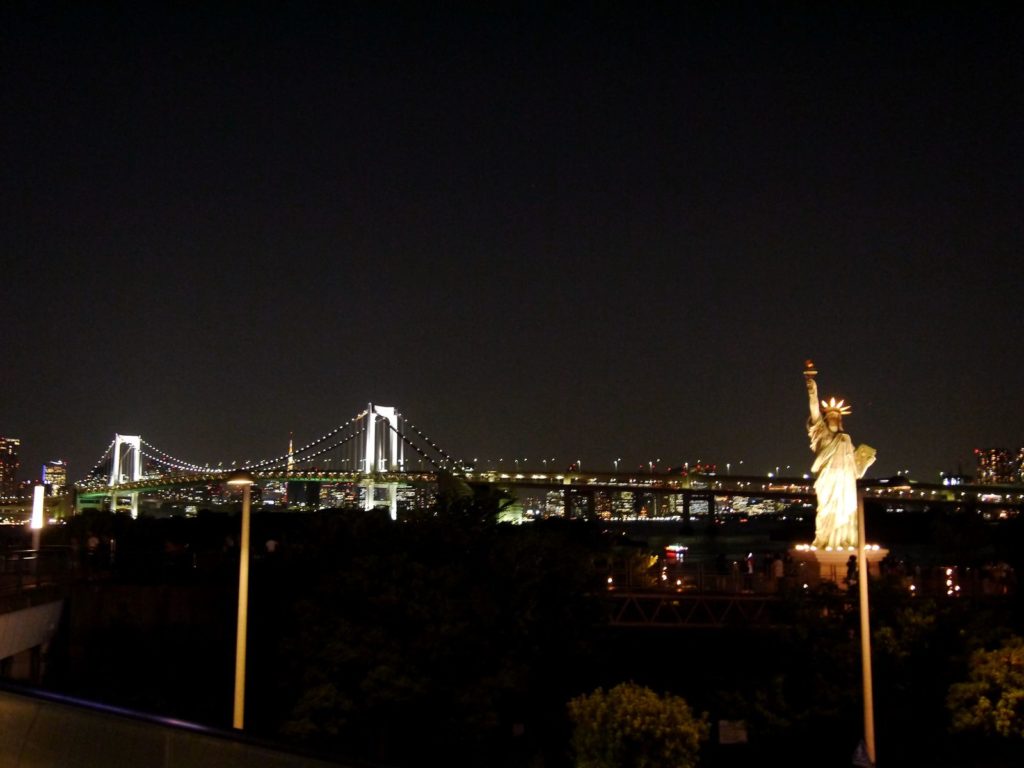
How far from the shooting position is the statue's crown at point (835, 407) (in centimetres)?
2395

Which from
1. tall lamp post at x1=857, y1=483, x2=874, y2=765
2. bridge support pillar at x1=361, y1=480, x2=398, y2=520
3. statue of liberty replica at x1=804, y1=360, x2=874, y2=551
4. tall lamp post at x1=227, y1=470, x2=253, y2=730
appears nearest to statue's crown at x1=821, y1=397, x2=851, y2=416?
statue of liberty replica at x1=804, y1=360, x2=874, y2=551

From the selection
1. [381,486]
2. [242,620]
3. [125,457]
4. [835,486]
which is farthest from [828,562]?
[125,457]

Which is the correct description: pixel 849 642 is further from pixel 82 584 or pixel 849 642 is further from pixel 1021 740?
pixel 82 584

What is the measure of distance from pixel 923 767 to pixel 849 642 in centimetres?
→ 215

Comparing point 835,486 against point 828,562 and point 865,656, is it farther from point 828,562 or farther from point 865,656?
point 865,656

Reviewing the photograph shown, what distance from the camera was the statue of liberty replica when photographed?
78.6 feet

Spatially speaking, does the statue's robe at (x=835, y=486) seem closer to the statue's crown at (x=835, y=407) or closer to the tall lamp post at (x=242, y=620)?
the statue's crown at (x=835, y=407)

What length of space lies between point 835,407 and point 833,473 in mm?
1420

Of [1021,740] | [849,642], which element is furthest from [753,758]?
[1021,740]

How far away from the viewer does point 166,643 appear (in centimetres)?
2308

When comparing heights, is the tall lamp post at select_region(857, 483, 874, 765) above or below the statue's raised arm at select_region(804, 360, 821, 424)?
below

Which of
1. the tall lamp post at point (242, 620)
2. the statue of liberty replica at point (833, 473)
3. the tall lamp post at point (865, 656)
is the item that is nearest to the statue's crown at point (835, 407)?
the statue of liberty replica at point (833, 473)

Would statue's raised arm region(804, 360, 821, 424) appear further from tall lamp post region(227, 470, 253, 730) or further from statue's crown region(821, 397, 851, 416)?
tall lamp post region(227, 470, 253, 730)

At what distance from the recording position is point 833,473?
78.6 ft
